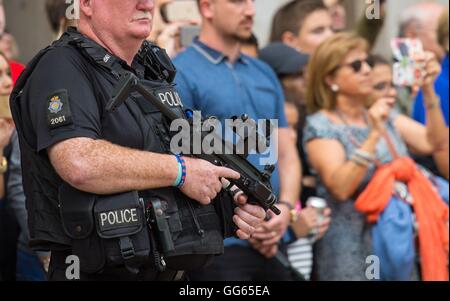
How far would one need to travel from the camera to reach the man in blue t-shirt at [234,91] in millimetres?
4977

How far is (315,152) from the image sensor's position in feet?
18.5

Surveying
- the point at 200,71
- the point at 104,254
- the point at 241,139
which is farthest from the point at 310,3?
the point at 104,254

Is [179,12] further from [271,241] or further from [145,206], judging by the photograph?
[145,206]

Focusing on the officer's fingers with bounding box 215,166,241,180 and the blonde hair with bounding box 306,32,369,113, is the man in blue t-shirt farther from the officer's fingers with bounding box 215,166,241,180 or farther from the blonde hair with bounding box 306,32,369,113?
the officer's fingers with bounding box 215,166,241,180

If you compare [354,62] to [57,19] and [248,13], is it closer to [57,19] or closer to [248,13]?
[248,13]

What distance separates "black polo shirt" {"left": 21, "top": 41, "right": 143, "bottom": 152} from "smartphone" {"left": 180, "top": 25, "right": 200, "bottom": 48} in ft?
7.69

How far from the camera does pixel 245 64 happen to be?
5.32 metres

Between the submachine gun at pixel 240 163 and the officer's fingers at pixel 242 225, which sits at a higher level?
the submachine gun at pixel 240 163

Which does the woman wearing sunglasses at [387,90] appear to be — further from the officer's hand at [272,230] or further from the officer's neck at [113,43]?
the officer's neck at [113,43]

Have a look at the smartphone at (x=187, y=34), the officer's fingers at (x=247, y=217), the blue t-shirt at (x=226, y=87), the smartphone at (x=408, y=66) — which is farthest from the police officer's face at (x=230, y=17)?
the officer's fingers at (x=247, y=217)

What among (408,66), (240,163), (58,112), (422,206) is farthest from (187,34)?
(58,112)

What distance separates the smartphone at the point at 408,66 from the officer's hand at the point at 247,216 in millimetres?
2630

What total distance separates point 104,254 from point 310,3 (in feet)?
12.9

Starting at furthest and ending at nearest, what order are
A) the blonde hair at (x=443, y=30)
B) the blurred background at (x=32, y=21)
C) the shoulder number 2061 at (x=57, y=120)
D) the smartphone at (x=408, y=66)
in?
the blurred background at (x=32, y=21), the blonde hair at (x=443, y=30), the smartphone at (x=408, y=66), the shoulder number 2061 at (x=57, y=120)
